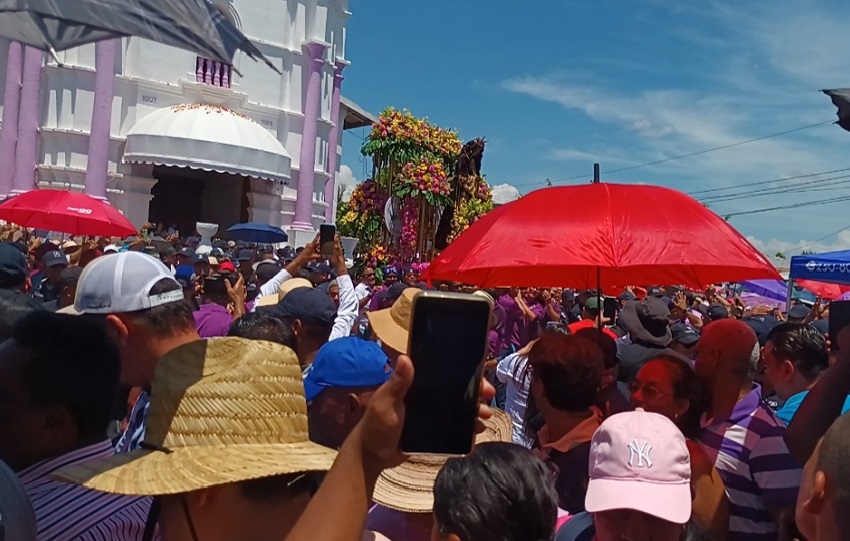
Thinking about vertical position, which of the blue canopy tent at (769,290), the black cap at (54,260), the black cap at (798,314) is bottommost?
the black cap at (798,314)

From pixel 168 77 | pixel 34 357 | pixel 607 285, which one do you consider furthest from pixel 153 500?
pixel 168 77

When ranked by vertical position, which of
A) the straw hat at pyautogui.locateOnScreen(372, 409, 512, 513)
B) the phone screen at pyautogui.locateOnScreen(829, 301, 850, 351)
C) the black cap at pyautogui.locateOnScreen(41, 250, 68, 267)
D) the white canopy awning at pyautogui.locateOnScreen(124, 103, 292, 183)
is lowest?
the straw hat at pyautogui.locateOnScreen(372, 409, 512, 513)

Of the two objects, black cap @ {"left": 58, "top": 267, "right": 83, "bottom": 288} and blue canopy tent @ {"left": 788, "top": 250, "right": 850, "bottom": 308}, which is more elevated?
blue canopy tent @ {"left": 788, "top": 250, "right": 850, "bottom": 308}

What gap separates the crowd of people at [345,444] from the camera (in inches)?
65.4

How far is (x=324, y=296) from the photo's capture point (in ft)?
15.3

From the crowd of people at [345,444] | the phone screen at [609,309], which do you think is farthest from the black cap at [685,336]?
the crowd of people at [345,444]

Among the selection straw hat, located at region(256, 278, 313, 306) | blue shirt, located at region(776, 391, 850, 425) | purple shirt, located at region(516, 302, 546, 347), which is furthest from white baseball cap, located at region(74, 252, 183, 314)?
purple shirt, located at region(516, 302, 546, 347)

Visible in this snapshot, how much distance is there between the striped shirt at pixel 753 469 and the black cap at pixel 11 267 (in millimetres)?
4446

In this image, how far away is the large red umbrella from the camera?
8.23 metres

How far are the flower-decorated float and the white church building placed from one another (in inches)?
387

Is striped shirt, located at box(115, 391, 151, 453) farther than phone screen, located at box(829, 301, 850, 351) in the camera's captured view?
Yes

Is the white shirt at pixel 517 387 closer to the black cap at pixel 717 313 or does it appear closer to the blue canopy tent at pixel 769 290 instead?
the black cap at pixel 717 313

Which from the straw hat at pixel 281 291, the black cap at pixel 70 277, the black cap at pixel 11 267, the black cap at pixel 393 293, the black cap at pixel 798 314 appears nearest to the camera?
the black cap at pixel 11 267

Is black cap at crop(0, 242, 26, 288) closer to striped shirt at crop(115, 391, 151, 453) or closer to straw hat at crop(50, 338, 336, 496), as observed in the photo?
striped shirt at crop(115, 391, 151, 453)
